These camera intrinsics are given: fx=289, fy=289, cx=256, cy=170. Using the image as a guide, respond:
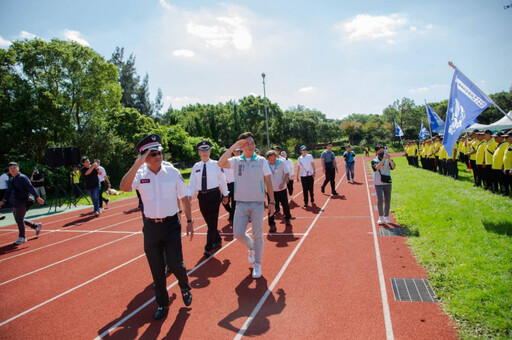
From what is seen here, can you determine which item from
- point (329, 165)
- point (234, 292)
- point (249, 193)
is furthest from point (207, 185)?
point (329, 165)

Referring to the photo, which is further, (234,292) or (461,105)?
(461,105)

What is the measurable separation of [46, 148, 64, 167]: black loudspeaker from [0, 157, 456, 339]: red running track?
7211mm

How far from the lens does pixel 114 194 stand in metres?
17.9

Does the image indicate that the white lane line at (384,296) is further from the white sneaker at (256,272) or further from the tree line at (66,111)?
the tree line at (66,111)

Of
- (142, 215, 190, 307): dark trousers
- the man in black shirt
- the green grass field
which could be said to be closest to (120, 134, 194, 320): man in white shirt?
(142, 215, 190, 307): dark trousers

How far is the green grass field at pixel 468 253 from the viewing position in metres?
3.20

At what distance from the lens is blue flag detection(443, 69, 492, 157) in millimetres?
6340

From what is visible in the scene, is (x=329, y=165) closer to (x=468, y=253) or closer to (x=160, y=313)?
(x=468, y=253)

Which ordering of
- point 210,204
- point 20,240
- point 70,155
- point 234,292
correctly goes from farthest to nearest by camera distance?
point 70,155 < point 20,240 < point 210,204 < point 234,292

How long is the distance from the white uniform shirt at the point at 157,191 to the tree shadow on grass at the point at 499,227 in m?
5.93

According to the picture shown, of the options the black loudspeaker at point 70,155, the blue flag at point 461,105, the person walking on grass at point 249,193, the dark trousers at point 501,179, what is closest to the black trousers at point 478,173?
the dark trousers at point 501,179

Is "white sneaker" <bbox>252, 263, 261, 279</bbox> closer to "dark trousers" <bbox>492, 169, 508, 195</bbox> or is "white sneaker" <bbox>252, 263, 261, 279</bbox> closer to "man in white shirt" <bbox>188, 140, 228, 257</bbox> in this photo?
"man in white shirt" <bbox>188, 140, 228, 257</bbox>

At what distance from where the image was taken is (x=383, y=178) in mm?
7117

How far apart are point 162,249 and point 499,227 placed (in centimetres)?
632
